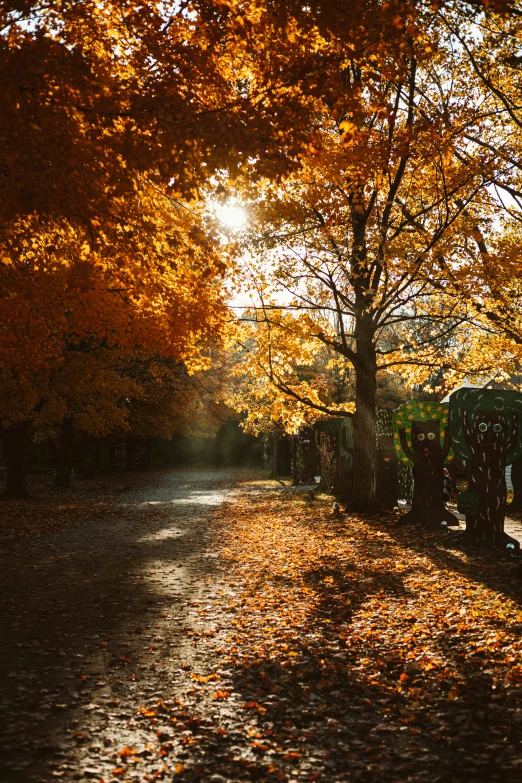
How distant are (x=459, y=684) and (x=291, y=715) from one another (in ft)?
4.64

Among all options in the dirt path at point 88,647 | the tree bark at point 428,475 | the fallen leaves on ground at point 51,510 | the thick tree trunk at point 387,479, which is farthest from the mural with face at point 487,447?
the fallen leaves on ground at point 51,510

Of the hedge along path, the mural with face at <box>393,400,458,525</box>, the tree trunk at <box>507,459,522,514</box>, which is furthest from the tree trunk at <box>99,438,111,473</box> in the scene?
the hedge along path

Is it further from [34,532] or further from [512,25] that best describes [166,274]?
[512,25]

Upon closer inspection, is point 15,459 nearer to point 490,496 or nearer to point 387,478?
point 387,478

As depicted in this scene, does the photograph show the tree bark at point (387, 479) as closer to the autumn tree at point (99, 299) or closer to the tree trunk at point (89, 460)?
the autumn tree at point (99, 299)

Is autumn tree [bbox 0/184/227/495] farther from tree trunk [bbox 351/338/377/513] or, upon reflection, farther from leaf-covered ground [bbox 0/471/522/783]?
leaf-covered ground [bbox 0/471/522/783]

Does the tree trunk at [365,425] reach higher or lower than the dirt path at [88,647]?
higher

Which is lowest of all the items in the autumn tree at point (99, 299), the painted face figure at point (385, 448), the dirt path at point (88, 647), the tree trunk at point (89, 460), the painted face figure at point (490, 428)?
the dirt path at point (88, 647)

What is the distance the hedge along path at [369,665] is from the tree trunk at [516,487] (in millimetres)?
6471

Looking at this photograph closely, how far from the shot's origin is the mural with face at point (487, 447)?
11617 mm

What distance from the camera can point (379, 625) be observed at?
7.43 metres

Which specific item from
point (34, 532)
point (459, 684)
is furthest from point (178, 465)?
point (459, 684)

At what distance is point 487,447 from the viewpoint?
11.7 meters

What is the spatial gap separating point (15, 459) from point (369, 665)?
21.2m
